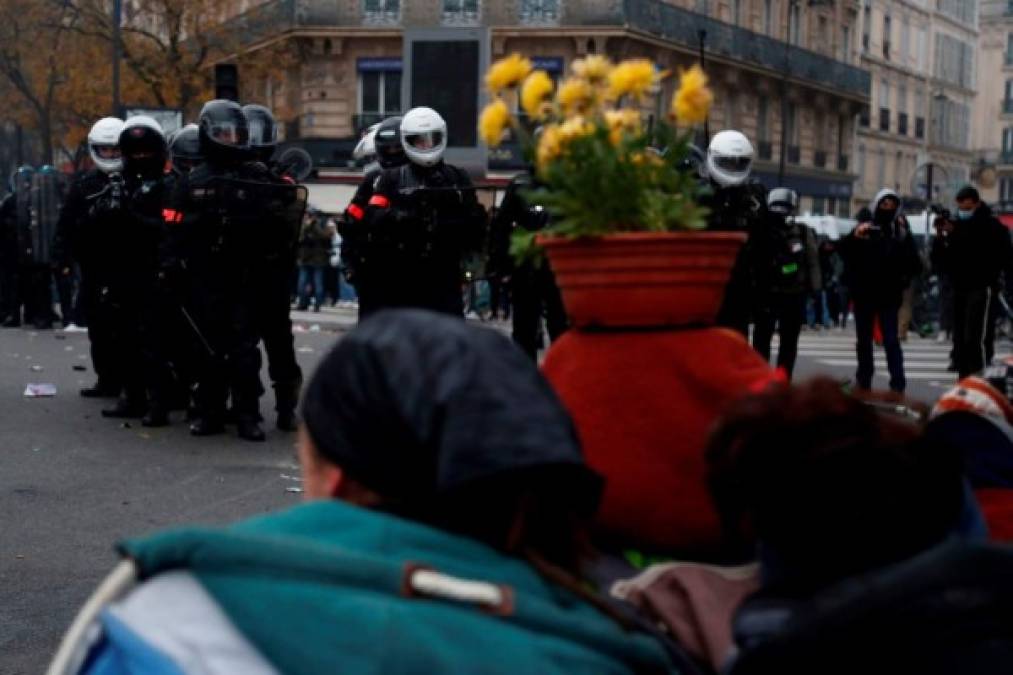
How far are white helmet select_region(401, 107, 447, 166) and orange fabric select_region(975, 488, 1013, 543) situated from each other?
7.43 meters

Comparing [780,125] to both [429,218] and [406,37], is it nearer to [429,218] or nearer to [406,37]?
[406,37]

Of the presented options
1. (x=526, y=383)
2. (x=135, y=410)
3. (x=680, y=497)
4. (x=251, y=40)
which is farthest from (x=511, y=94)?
(x=251, y=40)

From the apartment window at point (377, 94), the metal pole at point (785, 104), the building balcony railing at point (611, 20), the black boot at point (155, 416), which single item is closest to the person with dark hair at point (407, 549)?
the black boot at point (155, 416)

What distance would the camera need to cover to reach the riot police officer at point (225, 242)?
9.63 m

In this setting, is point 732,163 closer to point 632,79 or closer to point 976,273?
point 976,273

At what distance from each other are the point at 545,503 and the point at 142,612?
473 millimetres

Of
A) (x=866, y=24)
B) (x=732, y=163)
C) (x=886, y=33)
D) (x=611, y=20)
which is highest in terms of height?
(x=866, y=24)

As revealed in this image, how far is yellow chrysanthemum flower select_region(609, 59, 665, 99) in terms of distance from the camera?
261cm

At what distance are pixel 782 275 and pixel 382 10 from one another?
34.2 m

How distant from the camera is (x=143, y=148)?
10.8m

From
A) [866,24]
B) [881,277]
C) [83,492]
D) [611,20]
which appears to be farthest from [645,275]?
[866,24]

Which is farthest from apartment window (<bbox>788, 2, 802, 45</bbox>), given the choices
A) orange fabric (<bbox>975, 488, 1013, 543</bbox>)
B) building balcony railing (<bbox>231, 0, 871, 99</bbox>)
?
orange fabric (<bbox>975, 488, 1013, 543</bbox>)

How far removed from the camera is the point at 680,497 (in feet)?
8.36

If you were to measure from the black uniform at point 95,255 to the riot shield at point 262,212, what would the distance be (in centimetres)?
153
